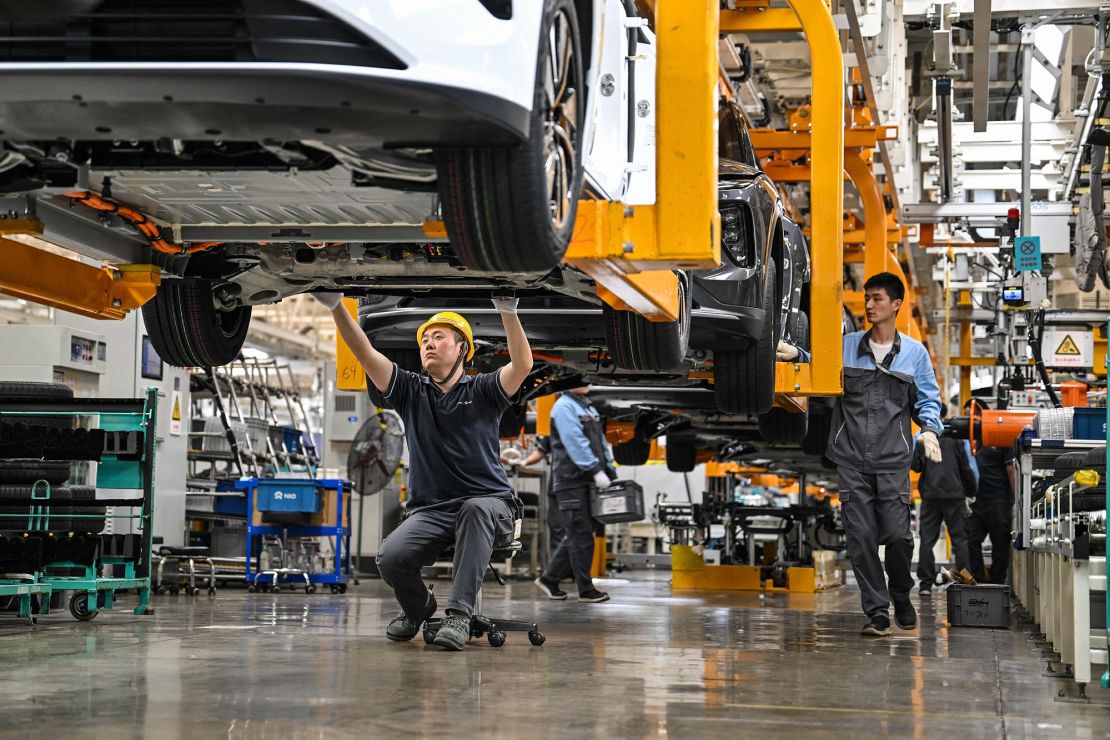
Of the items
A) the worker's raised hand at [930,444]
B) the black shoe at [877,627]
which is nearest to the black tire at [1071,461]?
the worker's raised hand at [930,444]

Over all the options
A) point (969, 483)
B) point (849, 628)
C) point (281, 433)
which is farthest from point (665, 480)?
point (849, 628)

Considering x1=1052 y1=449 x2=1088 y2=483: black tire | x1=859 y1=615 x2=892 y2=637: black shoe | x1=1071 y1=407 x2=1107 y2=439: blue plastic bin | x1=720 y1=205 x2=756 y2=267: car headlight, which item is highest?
x1=720 y1=205 x2=756 y2=267: car headlight

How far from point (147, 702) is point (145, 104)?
181cm

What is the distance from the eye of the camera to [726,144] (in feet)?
23.4

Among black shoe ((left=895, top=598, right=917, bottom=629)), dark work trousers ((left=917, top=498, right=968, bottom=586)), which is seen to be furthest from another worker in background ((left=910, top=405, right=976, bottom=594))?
black shoe ((left=895, top=598, right=917, bottom=629))

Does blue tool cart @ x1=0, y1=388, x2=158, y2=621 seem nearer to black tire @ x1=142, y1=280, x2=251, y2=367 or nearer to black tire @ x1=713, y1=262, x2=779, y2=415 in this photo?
black tire @ x1=142, y1=280, x2=251, y2=367

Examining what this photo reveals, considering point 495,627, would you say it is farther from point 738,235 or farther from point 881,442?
point 881,442

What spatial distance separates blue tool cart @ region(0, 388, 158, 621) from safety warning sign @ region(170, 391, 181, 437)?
344 cm

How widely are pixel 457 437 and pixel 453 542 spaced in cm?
46

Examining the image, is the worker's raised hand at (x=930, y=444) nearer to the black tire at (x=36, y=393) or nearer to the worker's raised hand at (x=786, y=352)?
the worker's raised hand at (x=786, y=352)

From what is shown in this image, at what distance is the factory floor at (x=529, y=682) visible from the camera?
358 centimetres

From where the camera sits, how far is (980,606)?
7.61 meters

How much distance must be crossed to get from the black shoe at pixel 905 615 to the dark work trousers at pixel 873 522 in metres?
0.19

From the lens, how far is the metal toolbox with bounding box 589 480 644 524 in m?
9.73
